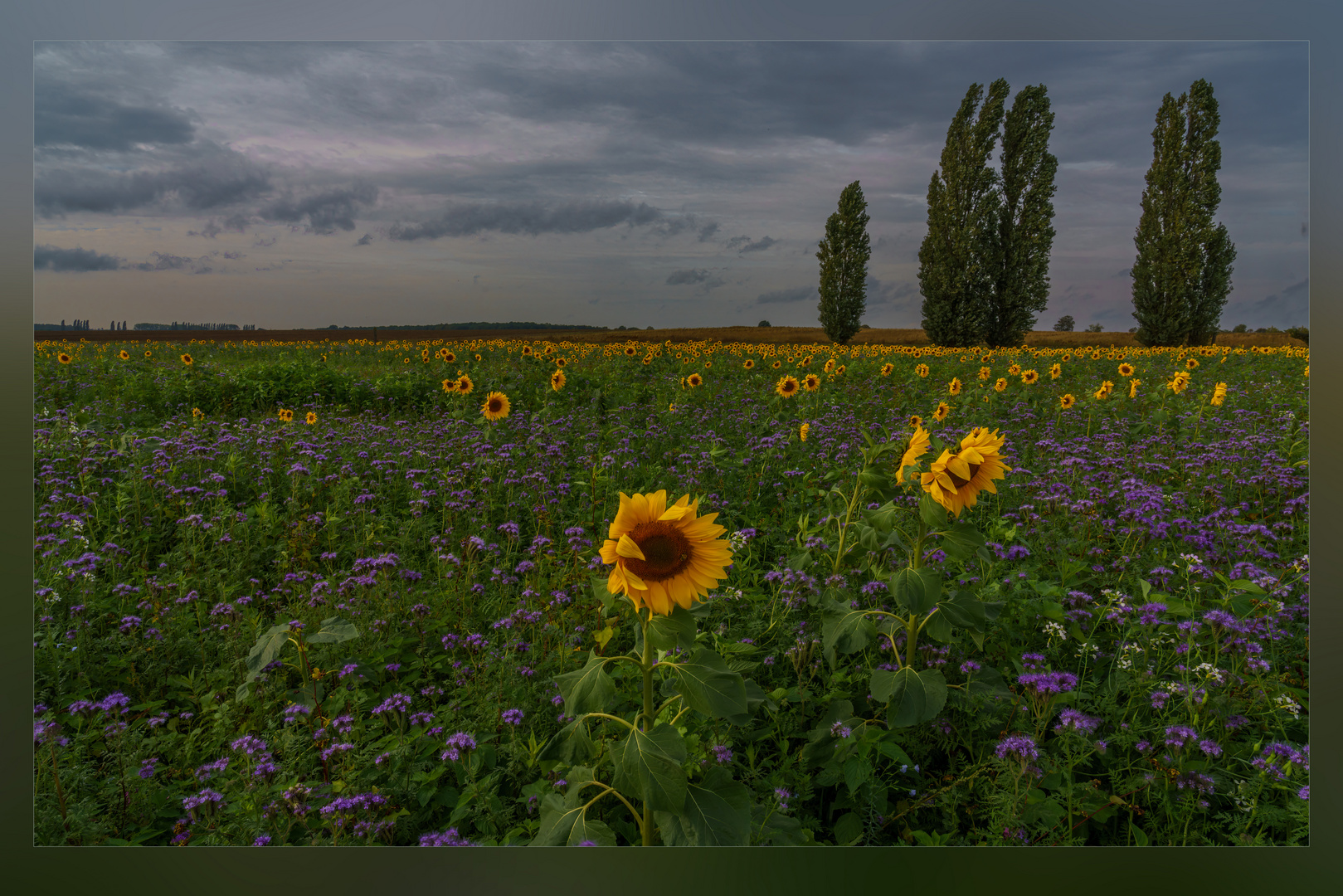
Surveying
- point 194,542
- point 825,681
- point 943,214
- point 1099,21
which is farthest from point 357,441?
point 943,214

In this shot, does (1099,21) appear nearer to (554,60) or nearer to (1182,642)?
(554,60)

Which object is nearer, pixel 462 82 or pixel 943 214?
pixel 462 82

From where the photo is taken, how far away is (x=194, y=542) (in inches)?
138

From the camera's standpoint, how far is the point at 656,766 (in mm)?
1403

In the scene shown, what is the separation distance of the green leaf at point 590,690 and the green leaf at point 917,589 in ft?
2.97

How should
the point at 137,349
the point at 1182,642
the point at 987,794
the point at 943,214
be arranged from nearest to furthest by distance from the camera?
the point at 987,794 < the point at 1182,642 < the point at 943,214 < the point at 137,349

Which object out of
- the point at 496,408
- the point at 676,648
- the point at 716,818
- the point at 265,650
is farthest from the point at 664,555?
the point at 496,408

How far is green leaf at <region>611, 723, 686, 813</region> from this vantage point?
4.56ft

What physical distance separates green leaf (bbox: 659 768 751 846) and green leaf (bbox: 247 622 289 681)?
4.86 ft

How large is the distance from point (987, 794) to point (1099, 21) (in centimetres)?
233

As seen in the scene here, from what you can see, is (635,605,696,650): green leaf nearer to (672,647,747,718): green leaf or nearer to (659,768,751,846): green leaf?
(672,647,747,718): green leaf

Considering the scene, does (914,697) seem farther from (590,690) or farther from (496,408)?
(496,408)

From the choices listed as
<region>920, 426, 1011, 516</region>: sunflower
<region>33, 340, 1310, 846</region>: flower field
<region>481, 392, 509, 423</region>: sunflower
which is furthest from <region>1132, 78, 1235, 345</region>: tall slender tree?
<region>481, 392, 509, 423</region>: sunflower

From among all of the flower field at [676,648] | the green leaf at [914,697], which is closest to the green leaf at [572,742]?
the flower field at [676,648]
